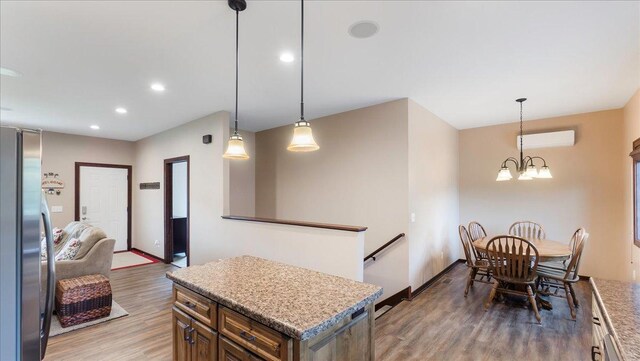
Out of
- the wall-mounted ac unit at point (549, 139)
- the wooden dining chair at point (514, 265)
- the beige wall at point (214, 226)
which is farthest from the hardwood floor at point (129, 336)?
the wall-mounted ac unit at point (549, 139)

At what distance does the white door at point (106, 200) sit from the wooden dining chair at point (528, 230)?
8.19 meters

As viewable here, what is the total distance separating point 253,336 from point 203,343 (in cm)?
52

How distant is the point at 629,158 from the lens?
13.4 ft

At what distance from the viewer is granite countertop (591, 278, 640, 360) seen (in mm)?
1077

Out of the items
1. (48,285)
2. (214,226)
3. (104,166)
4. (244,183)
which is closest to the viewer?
(48,285)

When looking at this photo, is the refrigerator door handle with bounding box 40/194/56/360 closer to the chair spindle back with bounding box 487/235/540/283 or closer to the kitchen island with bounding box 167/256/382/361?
the kitchen island with bounding box 167/256/382/361

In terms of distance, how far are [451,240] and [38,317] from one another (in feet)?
18.6

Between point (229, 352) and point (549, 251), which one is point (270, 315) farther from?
point (549, 251)

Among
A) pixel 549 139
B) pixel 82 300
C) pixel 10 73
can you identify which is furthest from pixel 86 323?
pixel 549 139

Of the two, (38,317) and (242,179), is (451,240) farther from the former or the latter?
(38,317)

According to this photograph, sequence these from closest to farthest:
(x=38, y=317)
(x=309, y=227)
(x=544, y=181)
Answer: (x=38, y=317) < (x=309, y=227) < (x=544, y=181)

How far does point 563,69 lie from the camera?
302cm

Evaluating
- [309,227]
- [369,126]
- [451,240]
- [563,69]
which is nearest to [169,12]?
[309,227]

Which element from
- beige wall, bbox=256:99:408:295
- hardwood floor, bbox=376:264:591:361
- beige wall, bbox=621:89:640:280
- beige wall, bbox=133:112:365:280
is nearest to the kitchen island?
beige wall, bbox=133:112:365:280
